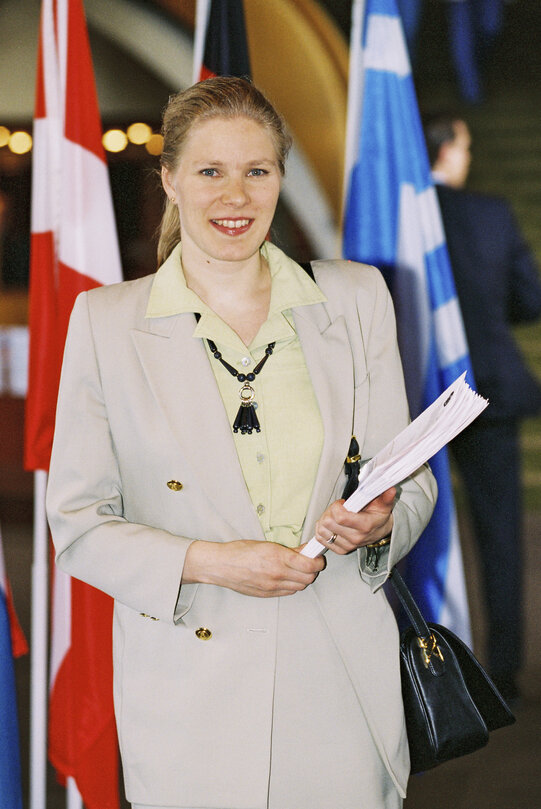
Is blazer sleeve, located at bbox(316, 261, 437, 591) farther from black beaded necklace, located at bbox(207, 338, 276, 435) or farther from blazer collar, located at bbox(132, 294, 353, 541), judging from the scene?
Answer: black beaded necklace, located at bbox(207, 338, 276, 435)

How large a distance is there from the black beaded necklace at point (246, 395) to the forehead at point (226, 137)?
0.85 feet

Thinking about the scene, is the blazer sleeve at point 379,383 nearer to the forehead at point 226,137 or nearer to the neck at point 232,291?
the neck at point 232,291

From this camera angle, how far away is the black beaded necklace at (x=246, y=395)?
148cm

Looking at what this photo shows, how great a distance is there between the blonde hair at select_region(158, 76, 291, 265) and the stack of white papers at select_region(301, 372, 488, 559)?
0.54 metres

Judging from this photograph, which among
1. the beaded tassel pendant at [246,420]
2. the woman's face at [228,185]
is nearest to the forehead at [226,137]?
the woman's face at [228,185]

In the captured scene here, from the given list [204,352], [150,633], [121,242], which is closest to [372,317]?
[204,352]

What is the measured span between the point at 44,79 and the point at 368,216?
→ 1014 millimetres

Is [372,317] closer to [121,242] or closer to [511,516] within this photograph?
[511,516]

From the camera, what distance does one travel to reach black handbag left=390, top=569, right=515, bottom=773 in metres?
1.51

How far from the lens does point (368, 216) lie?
114 inches

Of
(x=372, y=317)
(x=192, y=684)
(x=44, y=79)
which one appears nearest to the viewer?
(x=192, y=684)

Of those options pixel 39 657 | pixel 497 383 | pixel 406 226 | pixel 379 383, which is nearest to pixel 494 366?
pixel 497 383

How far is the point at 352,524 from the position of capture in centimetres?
133

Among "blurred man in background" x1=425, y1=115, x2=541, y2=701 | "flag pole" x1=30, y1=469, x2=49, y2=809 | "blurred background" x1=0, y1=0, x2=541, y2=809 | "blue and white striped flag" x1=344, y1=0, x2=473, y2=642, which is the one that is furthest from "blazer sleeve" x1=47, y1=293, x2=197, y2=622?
"blurred man in background" x1=425, y1=115, x2=541, y2=701
